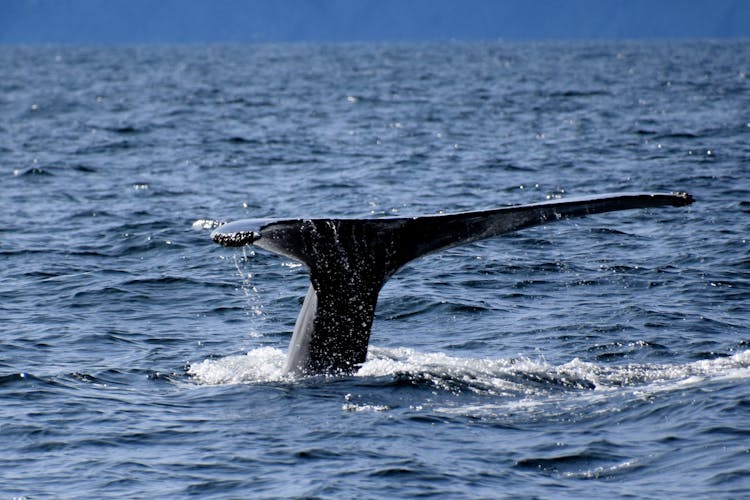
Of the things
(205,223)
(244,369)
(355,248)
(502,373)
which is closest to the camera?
(355,248)

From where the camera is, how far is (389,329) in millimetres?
12648

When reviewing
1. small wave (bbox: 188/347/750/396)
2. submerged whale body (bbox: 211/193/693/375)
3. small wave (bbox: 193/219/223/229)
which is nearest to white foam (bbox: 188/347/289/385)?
small wave (bbox: 188/347/750/396)

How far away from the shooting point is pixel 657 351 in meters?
11.1

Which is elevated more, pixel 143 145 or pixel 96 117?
pixel 96 117

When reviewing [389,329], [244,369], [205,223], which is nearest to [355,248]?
[244,369]

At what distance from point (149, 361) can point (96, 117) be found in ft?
99.6

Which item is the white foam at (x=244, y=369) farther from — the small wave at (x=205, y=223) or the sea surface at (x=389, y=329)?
the small wave at (x=205, y=223)

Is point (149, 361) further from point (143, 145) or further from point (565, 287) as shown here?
point (143, 145)

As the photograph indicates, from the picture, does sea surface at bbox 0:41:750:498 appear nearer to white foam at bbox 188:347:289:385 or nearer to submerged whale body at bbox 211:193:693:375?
white foam at bbox 188:347:289:385

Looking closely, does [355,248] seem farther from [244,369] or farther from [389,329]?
[389,329]

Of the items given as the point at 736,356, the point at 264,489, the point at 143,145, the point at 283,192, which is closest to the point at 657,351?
the point at 736,356

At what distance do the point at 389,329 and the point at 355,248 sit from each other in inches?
143

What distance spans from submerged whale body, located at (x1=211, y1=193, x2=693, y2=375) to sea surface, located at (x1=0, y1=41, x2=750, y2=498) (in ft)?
1.38

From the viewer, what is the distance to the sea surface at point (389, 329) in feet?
26.5
